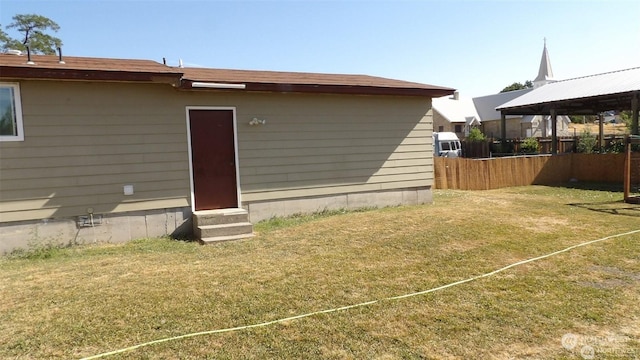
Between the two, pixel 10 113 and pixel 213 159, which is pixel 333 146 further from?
pixel 10 113

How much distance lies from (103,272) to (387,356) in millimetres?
3738

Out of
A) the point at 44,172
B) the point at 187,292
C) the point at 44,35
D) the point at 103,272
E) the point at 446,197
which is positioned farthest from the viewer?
the point at 44,35

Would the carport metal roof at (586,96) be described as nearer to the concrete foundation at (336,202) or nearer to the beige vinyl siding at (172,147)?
the concrete foundation at (336,202)

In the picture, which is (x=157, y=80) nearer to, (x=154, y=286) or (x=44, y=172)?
(x=44, y=172)

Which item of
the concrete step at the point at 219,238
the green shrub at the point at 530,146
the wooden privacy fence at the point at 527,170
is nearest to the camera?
the concrete step at the point at 219,238

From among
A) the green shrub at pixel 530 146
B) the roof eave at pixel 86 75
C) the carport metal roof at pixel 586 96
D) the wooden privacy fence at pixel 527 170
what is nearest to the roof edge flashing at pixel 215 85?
the roof eave at pixel 86 75

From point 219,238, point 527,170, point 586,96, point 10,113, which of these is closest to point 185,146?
point 219,238

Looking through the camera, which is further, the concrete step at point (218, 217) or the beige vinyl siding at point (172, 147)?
the concrete step at point (218, 217)

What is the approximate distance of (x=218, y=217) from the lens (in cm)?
686

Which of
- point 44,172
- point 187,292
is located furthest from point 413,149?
point 44,172

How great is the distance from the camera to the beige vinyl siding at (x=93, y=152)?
608cm

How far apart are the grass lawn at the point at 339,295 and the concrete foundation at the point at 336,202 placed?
0.94 m

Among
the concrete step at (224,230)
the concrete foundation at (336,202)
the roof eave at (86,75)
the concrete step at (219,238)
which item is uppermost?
the roof eave at (86,75)

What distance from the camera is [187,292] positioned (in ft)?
13.9
